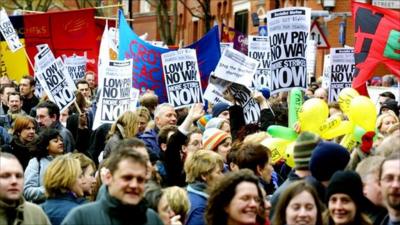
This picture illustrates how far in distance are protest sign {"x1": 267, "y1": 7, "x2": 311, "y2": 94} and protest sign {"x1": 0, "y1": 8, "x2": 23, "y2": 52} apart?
895 cm

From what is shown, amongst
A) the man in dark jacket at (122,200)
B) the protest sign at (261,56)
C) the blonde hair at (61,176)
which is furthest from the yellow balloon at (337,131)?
the protest sign at (261,56)

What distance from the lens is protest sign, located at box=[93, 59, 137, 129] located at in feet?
53.6

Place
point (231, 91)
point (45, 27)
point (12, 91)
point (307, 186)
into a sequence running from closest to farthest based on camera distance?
point (307, 186) < point (231, 91) < point (12, 91) < point (45, 27)

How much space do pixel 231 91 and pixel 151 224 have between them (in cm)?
880

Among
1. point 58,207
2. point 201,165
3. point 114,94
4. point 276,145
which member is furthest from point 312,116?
point 114,94

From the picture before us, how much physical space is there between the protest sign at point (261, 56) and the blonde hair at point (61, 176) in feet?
33.9

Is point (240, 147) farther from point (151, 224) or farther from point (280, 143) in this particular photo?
point (151, 224)

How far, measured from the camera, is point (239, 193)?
8.75m

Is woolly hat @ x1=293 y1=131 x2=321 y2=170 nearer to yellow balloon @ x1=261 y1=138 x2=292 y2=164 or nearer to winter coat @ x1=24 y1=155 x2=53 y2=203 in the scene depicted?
yellow balloon @ x1=261 y1=138 x2=292 y2=164

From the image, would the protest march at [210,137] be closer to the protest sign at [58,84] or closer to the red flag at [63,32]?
the protest sign at [58,84]

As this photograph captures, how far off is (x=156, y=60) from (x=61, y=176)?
930cm

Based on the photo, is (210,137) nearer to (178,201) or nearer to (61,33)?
(178,201)

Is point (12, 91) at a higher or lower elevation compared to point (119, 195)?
lower

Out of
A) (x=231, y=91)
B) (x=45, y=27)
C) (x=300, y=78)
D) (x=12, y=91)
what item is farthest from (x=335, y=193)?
(x=45, y=27)
